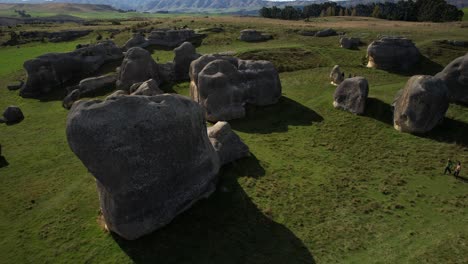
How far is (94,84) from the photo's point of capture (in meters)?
51.9

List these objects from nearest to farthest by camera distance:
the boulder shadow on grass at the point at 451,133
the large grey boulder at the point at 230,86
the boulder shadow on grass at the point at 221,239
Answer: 1. the boulder shadow on grass at the point at 221,239
2. the boulder shadow on grass at the point at 451,133
3. the large grey boulder at the point at 230,86

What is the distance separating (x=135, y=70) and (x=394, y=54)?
127 feet

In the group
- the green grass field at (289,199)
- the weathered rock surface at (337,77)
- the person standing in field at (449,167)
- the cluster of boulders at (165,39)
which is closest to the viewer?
the green grass field at (289,199)

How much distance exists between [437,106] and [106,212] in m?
30.6

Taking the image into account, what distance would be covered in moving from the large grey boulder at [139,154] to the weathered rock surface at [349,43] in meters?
47.4

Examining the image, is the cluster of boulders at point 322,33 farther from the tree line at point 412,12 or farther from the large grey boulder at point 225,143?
the tree line at point 412,12

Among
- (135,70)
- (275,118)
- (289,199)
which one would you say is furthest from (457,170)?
(135,70)

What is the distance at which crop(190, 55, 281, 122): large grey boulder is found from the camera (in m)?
38.9

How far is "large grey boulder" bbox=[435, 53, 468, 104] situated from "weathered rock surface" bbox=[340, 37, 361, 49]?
84.1 feet

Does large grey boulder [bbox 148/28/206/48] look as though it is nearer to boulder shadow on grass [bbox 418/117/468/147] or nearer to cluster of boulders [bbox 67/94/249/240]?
boulder shadow on grass [bbox 418/117/468/147]

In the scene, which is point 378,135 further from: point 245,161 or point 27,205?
point 27,205

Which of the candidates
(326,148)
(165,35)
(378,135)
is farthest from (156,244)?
(165,35)

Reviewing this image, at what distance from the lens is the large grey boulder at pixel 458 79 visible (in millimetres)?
36750

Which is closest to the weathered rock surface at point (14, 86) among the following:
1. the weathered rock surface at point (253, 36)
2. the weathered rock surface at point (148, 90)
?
the weathered rock surface at point (148, 90)
